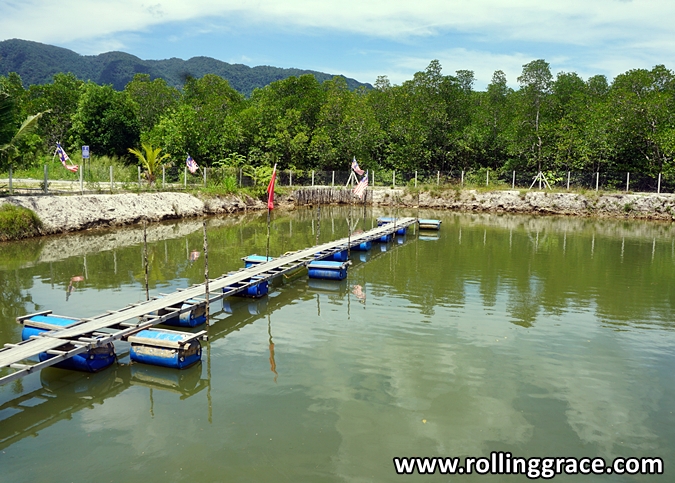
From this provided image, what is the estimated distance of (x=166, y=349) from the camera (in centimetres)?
902

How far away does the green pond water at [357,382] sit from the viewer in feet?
22.2

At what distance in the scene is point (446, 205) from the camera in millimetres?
42094

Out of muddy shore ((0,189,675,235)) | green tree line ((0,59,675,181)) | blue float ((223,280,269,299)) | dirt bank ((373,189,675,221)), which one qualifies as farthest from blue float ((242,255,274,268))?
dirt bank ((373,189,675,221))

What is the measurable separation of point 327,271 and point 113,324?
7153mm

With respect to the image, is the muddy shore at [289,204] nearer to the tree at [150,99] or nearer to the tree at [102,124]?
the tree at [102,124]

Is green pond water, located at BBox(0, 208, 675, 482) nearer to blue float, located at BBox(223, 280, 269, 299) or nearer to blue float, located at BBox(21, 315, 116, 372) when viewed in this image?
blue float, located at BBox(21, 315, 116, 372)

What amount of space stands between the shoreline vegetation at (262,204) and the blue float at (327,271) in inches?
510

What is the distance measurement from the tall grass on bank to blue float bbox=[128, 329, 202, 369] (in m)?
14.8

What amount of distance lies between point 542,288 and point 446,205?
2712 centimetres

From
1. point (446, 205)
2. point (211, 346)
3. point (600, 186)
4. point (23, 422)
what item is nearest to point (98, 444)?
point (23, 422)

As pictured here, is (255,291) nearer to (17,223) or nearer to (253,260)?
(253,260)

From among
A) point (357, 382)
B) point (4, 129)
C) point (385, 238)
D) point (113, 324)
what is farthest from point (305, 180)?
point (357, 382)

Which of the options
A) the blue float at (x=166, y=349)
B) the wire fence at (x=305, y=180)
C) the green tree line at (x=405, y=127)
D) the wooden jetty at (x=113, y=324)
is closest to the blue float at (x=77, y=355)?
the wooden jetty at (x=113, y=324)

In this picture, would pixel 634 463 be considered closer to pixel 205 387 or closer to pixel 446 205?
pixel 205 387
